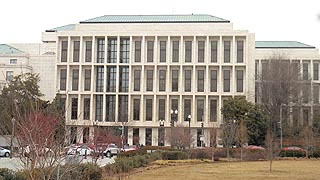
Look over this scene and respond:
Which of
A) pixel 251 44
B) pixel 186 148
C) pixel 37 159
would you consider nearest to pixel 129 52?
pixel 251 44

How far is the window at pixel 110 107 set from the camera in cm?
7425

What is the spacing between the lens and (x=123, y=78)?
248 ft

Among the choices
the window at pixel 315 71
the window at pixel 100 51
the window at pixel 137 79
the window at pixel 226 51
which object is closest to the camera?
the window at pixel 226 51

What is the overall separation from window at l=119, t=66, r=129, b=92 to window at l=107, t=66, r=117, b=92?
0.85m

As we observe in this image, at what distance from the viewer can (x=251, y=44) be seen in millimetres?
75125

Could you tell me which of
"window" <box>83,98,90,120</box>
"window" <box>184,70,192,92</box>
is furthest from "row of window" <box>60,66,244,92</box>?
"window" <box>83,98,90,120</box>

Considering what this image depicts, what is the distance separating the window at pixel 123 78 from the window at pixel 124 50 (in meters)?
1.12

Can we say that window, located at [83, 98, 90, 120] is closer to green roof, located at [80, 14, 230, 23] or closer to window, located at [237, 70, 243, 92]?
green roof, located at [80, 14, 230, 23]

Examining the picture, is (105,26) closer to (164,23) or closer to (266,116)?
(164,23)

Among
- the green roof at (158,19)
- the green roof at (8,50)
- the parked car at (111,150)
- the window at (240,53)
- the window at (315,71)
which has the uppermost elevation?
the green roof at (158,19)

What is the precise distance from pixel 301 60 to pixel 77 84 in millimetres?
34430

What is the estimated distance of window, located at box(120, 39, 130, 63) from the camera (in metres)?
75.8

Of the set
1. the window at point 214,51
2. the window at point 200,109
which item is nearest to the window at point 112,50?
the window at point 200,109

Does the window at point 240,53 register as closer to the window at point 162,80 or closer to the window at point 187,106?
the window at point 187,106
